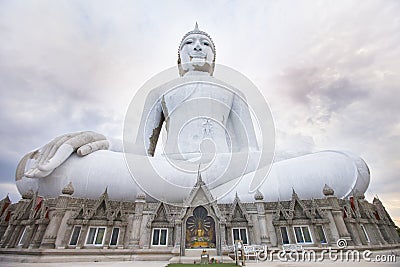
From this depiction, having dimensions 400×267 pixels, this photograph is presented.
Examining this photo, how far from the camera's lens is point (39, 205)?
904 cm

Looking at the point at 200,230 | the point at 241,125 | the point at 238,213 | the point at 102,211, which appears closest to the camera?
the point at 200,230

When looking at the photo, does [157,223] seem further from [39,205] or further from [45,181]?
[45,181]

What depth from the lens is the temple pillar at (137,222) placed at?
327 inches

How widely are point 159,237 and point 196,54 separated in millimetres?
12969

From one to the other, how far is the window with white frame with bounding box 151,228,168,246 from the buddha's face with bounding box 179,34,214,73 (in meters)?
12.2

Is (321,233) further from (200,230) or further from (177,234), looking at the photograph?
(177,234)

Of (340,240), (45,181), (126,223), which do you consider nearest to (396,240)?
(340,240)

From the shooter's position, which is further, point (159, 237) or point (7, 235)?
point (7, 235)

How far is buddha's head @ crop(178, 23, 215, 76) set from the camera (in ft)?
57.7

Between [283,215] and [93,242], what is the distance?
6.63m

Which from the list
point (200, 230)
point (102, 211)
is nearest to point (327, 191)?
point (200, 230)

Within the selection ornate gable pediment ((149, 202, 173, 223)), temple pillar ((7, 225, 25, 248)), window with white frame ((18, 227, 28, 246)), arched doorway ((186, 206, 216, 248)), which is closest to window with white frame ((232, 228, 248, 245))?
arched doorway ((186, 206, 216, 248))

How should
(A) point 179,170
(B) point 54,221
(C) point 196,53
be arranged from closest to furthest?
(B) point 54,221 < (A) point 179,170 < (C) point 196,53

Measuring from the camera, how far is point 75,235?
8.28 meters
